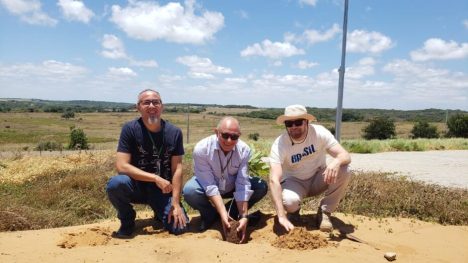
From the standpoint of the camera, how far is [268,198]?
658 cm

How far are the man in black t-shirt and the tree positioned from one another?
37.7m

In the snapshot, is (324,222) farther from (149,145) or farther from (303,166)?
(149,145)

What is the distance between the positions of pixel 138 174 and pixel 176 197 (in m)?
0.44

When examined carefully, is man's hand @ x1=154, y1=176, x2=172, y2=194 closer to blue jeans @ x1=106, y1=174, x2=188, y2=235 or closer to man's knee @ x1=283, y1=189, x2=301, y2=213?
blue jeans @ x1=106, y1=174, x2=188, y2=235

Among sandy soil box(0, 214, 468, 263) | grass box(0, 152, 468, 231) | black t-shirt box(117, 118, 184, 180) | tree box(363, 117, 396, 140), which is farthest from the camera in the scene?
tree box(363, 117, 396, 140)

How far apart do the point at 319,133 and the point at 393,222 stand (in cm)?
146

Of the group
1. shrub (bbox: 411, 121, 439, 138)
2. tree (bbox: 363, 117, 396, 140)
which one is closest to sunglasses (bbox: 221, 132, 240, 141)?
tree (bbox: 363, 117, 396, 140)

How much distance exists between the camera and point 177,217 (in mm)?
4453

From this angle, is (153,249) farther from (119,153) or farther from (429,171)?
(429,171)

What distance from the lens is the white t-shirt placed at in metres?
4.53

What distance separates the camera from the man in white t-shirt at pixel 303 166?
14.3 feet

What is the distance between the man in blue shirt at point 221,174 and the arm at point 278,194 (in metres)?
0.28

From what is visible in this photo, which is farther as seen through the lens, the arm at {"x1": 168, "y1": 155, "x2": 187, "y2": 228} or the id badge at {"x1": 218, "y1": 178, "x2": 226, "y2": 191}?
the id badge at {"x1": 218, "y1": 178, "x2": 226, "y2": 191}

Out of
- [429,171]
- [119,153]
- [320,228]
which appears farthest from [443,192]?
[429,171]
